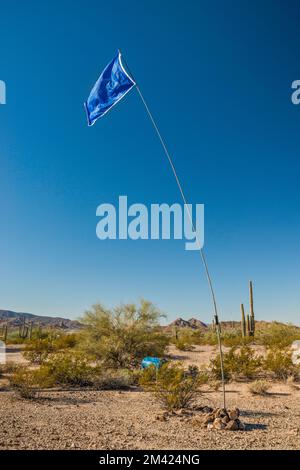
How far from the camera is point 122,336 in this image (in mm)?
18656

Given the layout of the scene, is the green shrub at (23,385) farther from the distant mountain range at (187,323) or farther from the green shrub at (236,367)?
the distant mountain range at (187,323)

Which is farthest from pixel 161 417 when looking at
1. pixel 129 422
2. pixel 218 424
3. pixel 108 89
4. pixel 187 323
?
pixel 187 323

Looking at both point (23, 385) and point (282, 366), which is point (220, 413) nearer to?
point (23, 385)

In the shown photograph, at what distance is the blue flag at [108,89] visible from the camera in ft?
35.8

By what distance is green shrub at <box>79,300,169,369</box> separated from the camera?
1797 cm

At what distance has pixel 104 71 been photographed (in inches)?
457

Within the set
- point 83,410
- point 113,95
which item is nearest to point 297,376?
point 83,410

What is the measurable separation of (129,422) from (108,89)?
28.6ft

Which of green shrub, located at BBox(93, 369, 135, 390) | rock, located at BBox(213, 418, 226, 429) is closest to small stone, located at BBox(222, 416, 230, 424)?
rock, located at BBox(213, 418, 226, 429)

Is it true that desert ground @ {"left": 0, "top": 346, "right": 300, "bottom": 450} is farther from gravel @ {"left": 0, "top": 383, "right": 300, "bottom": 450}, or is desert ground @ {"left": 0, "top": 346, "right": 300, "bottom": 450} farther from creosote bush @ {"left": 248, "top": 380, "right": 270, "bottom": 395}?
creosote bush @ {"left": 248, "top": 380, "right": 270, "bottom": 395}

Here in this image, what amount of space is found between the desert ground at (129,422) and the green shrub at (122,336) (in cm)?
481

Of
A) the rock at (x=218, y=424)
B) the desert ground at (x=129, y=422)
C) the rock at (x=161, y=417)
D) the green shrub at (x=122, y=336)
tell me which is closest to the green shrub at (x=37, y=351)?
the green shrub at (x=122, y=336)

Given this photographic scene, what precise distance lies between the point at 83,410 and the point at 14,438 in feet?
10.6
